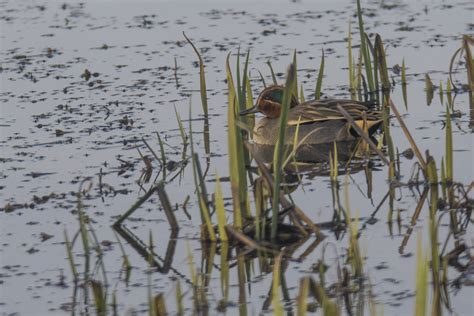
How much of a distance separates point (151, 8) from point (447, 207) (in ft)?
34.1

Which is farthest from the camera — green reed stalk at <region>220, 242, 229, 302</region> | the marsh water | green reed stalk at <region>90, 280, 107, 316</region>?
the marsh water

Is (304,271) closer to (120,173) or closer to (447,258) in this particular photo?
(447,258)

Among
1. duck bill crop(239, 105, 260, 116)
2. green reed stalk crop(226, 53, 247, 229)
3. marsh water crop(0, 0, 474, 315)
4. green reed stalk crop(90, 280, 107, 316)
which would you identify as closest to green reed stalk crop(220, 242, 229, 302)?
marsh water crop(0, 0, 474, 315)

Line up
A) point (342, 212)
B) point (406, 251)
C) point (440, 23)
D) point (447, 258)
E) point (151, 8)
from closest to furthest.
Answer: point (447, 258) → point (406, 251) → point (342, 212) → point (440, 23) → point (151, 8)

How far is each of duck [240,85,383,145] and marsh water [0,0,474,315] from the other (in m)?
0.36

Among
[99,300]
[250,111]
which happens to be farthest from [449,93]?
[99,300]

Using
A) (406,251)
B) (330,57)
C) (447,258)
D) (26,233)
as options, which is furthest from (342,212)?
(330,57)

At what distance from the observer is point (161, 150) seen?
9586 millimetres

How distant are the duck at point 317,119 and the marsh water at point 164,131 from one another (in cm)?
36

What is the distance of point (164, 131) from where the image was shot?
36.4 feet

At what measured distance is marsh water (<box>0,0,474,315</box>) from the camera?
7.01 meters

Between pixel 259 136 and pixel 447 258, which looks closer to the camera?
pixel 447 258

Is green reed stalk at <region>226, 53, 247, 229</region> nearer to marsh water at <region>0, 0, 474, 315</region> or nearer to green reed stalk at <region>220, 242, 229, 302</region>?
green reed stalk at <region>220, 242, 229, 302</region>

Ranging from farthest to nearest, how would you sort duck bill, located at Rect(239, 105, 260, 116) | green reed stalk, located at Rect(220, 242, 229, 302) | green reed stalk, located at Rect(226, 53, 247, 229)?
1. duck bill, located at Rect(239, 105, 260, 116)
2. green reed stalk, located at Rect(226, 53, 247, 229)
3. green reed stalk, located at Rect(220, 242, 229, 302)
